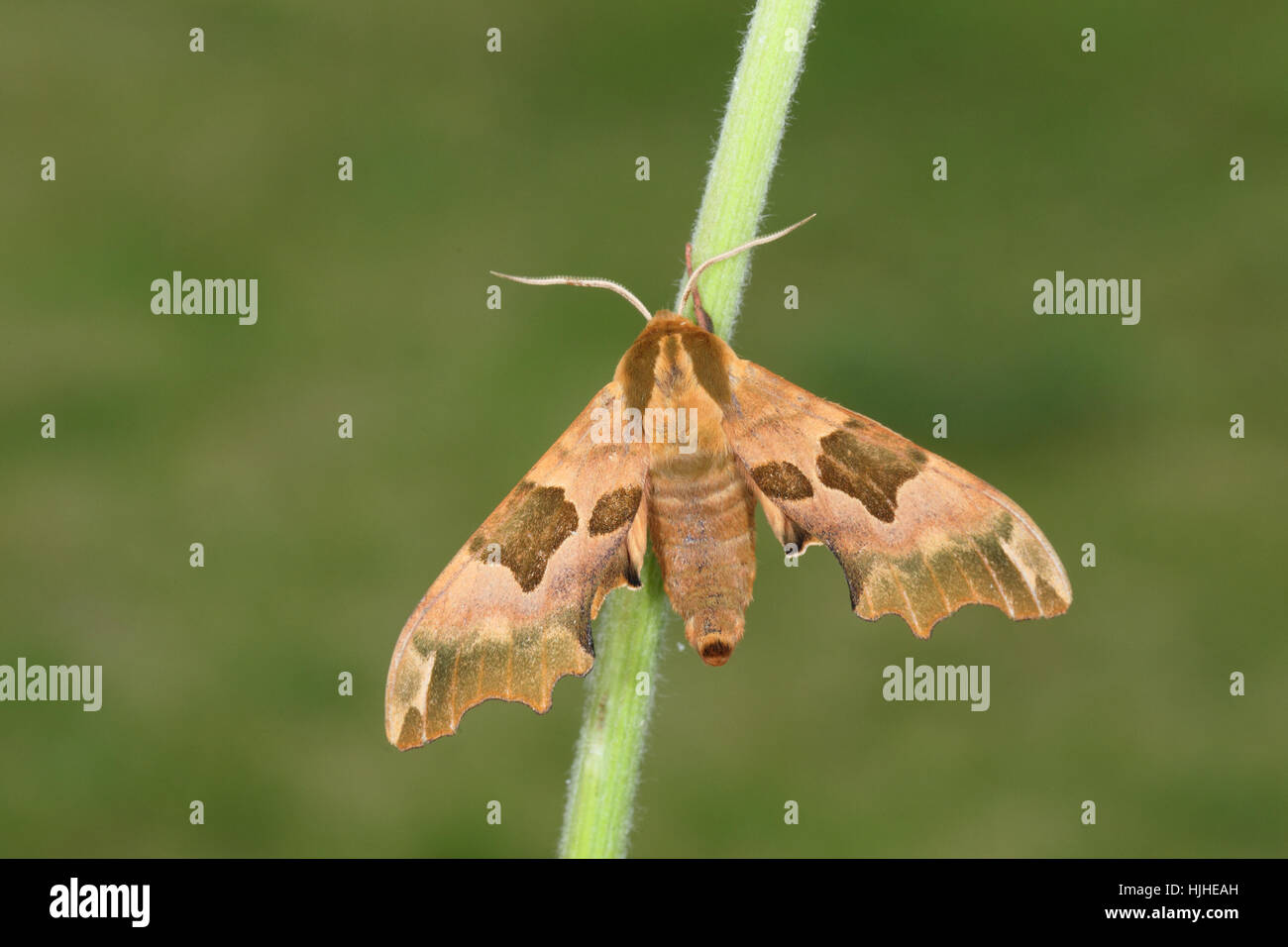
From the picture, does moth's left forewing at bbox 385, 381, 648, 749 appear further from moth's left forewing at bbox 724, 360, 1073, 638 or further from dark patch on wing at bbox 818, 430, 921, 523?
dark patch on wing at bbox 818, 430, 921, 523

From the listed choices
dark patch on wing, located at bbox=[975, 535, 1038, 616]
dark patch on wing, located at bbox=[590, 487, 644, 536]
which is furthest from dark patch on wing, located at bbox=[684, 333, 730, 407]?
dark patch on wing, located at bbox=[975, 535, 1038, 616]

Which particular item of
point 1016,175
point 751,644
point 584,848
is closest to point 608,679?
point 584,848

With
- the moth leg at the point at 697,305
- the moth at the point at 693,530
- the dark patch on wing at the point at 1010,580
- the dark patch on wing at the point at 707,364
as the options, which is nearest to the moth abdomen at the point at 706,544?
the moth at the point at 693,530

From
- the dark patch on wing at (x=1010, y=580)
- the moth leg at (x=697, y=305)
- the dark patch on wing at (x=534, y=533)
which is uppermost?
the moth leg at (x=697, y=305)

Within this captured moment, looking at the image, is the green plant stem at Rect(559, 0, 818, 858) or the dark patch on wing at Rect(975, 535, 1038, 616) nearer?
the green plant stem at Rect(559, 0, 818, 858)

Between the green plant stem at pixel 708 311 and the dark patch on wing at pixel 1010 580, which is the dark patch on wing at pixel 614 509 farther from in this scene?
the dark patch on wing at pixel 1010 580

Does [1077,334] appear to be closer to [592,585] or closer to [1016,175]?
[1016,175]
